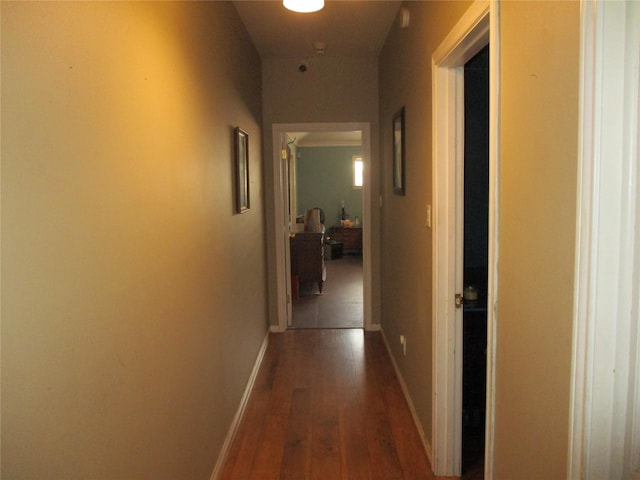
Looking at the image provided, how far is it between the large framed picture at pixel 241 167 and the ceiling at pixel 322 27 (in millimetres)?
822

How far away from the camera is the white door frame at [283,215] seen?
448 centimetres

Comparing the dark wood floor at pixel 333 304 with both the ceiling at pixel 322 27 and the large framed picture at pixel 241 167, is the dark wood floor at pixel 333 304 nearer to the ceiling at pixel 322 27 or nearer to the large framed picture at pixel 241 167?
the large framed picture at pixel 241 167

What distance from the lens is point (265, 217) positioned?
4.55 metres

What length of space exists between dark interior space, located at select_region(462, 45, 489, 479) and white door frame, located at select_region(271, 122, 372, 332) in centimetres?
184

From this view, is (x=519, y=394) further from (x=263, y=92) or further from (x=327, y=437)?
(x=263, y=92)

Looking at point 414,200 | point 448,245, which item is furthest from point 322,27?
point 448,245

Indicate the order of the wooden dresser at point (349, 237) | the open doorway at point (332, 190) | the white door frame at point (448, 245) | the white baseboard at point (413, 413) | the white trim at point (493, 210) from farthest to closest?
the wooden dresser at point (349, 237) → the open doorway at point (332, 190) → the white baseboard at point (413, 413) → the white door frame at point (448, 245) → the white trim at point (493, 210)

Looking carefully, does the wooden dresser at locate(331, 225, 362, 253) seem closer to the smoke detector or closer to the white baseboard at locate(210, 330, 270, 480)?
the smoke detector

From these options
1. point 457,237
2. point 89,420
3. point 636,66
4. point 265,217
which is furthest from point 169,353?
point 265,217

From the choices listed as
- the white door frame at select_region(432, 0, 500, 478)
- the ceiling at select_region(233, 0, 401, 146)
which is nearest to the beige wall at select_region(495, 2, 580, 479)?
the white door frame at select_region(432, 0, 500, 478)

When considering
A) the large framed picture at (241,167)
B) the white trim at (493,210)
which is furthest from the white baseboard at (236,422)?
the white trim at (493,210)

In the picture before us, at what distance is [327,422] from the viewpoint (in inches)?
114

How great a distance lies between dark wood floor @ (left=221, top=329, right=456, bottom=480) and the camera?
2422mm

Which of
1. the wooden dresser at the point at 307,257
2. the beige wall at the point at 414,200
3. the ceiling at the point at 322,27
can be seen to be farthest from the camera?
the wooden dresser at the point at 307,257
